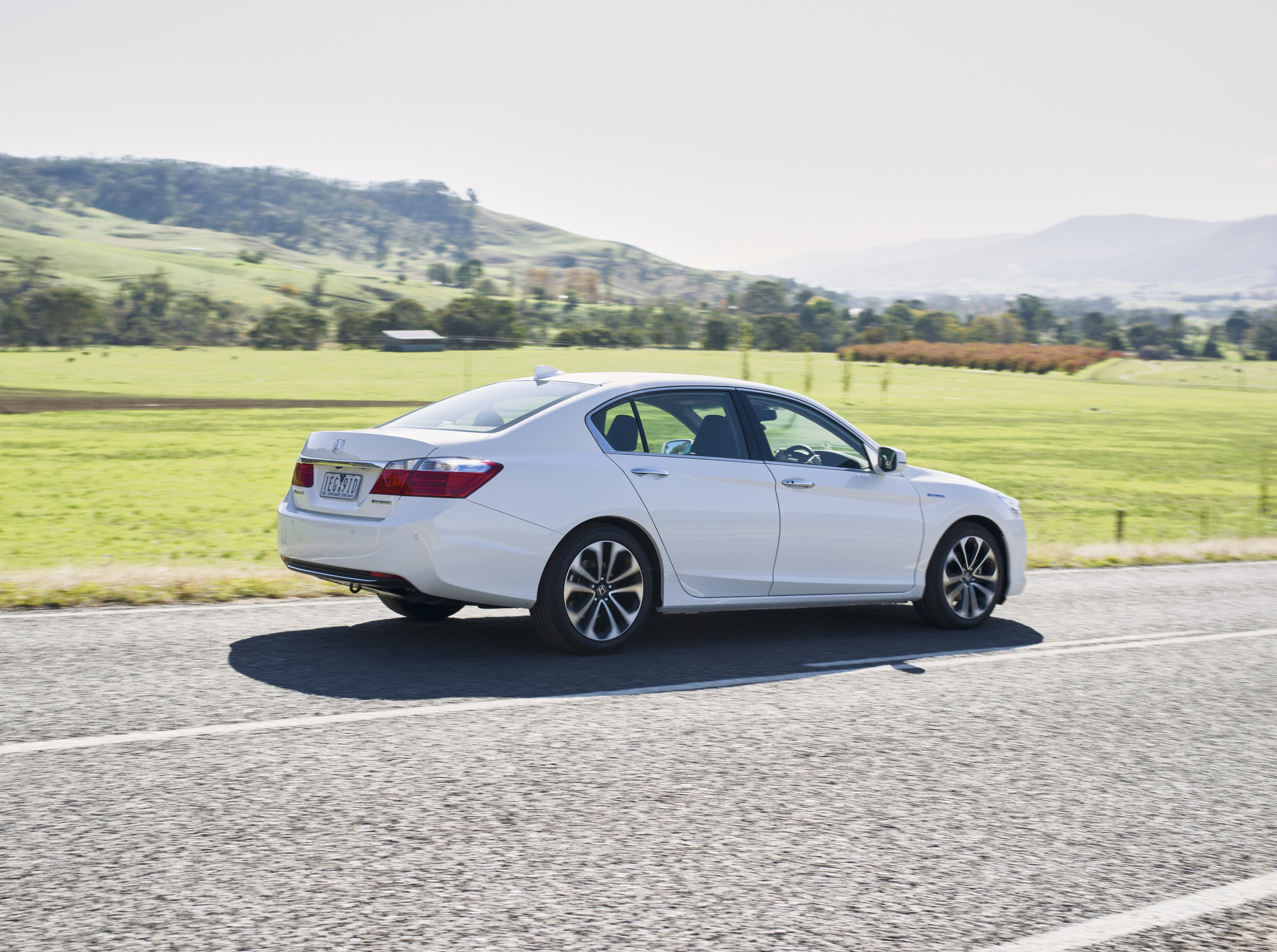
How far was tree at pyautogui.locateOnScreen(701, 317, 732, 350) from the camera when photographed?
178 meters

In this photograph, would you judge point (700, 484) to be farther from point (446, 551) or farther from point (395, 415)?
point (395, 415)

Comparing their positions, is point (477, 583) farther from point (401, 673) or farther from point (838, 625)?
point (838, 625)

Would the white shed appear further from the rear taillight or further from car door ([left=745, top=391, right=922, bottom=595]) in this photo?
the rear taillight

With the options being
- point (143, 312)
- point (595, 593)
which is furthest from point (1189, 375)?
point (595, 593)

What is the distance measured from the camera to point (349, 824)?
395 cm

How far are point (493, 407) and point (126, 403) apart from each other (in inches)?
2637

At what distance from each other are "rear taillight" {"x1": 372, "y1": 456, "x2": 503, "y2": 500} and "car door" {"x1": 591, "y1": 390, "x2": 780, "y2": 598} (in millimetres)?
862

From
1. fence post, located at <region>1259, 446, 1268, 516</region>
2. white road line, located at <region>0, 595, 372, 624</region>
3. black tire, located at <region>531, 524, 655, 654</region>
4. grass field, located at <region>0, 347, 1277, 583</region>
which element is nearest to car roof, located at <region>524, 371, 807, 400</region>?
black tire, located at <region>531, 524, 655, 654</region>

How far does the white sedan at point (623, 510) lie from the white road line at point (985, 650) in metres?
0.60

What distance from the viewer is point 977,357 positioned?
567ft

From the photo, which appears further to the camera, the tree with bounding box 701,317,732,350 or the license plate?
the tree with bounding box 701,317,732,350

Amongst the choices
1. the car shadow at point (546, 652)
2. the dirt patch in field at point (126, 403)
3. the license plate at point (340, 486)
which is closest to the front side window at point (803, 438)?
the car shadow at point (546, 652)

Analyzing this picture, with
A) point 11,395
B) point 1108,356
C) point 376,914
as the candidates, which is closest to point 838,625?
point 376,914

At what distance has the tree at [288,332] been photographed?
156875 millimetres
